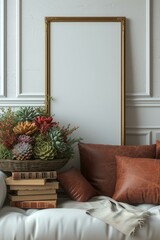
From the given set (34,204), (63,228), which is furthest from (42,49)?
(63,228)

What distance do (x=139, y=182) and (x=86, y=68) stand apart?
3.37ft

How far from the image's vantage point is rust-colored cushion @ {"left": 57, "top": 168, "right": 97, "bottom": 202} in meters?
2.25

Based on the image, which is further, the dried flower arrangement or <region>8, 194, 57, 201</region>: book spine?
the dried flower arrangement

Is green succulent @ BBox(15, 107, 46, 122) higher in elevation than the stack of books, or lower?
higher

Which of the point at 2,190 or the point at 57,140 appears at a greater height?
the point at 57,140

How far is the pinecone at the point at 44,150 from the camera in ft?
7.51

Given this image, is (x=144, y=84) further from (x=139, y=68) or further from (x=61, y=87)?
(x=61, y=87)

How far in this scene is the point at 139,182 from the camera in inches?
87.1

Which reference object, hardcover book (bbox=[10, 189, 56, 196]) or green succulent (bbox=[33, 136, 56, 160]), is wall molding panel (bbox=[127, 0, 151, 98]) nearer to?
green succulent (bbox=[33, 136, 56, 160])

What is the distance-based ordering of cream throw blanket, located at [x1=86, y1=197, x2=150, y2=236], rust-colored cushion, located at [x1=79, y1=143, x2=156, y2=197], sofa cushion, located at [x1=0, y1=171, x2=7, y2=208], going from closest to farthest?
cream throw blanket, located at [x1=86, y1=197, x2=150, y2=236], sofa cushion, located at [x1=0, y1=171, x2=7, y2=208], rust-colored cushion, located at [x1=79, y1=143, x2=156, y2=197]

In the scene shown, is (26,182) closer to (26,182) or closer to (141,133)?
(26,182)

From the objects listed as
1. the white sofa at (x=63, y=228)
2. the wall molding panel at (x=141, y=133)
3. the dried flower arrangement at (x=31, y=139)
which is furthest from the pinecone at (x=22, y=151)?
the wall molding panel at (x=141, y=133)

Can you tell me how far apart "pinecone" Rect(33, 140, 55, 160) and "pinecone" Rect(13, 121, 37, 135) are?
95 mm

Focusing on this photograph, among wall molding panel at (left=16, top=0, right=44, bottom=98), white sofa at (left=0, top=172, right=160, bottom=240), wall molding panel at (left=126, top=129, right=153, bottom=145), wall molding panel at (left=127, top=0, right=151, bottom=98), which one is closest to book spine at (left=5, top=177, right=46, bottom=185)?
white sofa at (left=0, top=172, right=160, bottom=240)
